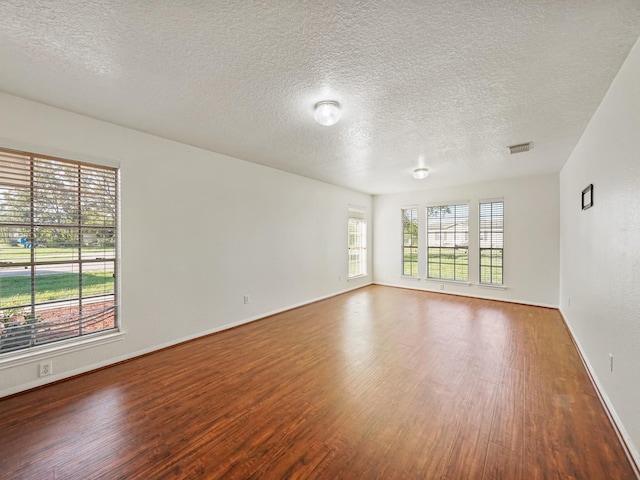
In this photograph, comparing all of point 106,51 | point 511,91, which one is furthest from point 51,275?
point 511,91

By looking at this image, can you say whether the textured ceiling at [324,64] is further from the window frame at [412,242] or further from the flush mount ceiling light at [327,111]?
the window frame at [412,242]

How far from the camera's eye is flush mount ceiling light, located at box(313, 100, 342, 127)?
2.32m

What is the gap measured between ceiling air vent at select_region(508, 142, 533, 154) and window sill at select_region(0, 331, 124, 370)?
523 centimetres

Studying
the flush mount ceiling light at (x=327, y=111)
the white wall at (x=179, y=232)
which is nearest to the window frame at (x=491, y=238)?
the white wall at (x=179, y=232)

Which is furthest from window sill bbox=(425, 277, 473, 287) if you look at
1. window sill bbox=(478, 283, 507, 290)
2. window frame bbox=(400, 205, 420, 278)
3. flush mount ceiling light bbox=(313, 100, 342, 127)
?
flush mount ceiling light bbox=(313, 100, 342, 127)

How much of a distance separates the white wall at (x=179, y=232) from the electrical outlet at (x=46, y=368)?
4 cm

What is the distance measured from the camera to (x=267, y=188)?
4.58 m

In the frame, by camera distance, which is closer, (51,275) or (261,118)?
(51,275)

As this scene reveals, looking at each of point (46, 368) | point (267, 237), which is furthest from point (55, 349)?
point (267, 237)

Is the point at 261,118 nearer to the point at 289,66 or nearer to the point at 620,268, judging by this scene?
the point at 289,66

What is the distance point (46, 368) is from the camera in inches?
96.4

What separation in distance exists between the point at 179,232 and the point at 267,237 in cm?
148

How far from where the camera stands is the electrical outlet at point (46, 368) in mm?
2426

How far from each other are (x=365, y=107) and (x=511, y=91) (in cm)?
117
